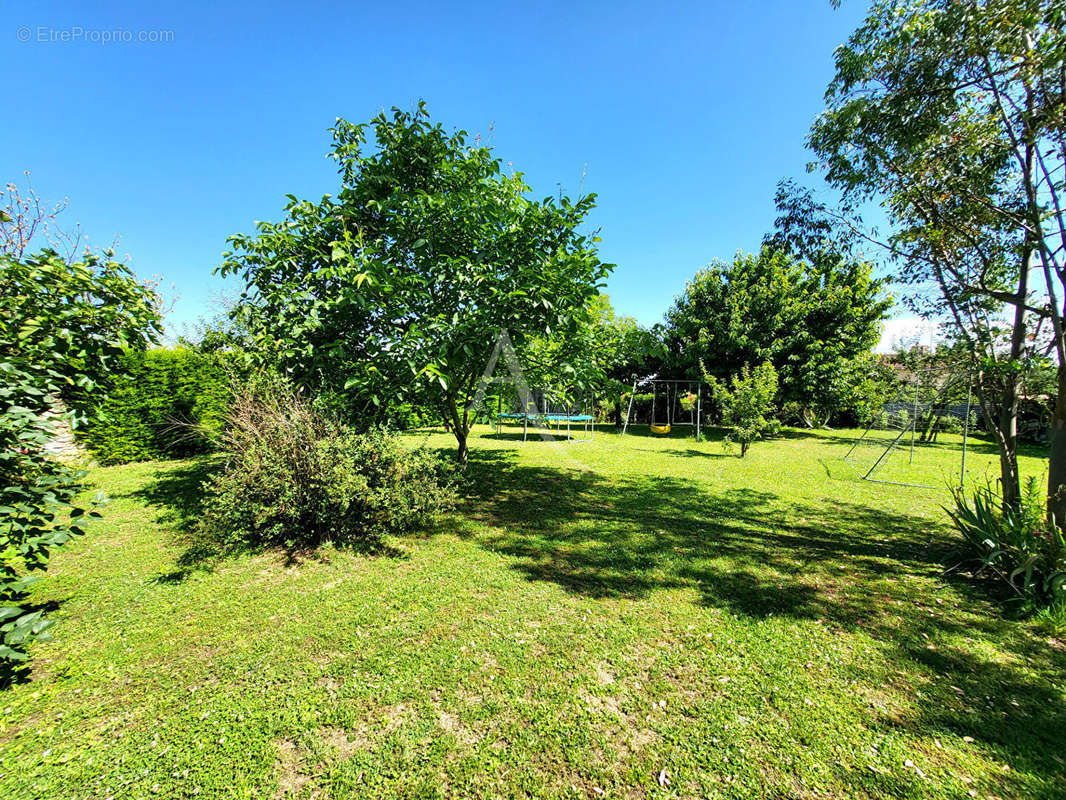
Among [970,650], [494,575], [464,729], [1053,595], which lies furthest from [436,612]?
[1053,595]

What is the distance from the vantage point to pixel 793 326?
1772 centimetres

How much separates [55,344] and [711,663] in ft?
18.5

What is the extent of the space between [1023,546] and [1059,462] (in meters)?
1.01

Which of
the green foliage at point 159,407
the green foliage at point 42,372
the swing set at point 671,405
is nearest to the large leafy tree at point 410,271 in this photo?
the green foliage at point 42,372

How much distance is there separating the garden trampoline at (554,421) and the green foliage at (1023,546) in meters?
10.9

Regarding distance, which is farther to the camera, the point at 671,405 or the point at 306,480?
the point at 671,405

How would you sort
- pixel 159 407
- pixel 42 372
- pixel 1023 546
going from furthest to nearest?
pixel 159 407 < pixel 1023 546 < pixel 42 372

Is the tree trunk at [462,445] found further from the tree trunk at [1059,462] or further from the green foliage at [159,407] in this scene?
the tree trunk at [1059,462]

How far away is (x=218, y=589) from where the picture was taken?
4062mm

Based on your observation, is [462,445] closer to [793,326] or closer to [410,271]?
[410,271]

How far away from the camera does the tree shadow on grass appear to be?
270cm

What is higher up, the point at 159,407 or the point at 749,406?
the point at 749,406

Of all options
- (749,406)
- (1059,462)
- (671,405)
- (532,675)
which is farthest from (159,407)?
(671,405)

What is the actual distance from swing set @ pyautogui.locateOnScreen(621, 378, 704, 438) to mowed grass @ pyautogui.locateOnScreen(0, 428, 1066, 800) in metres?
14.2
